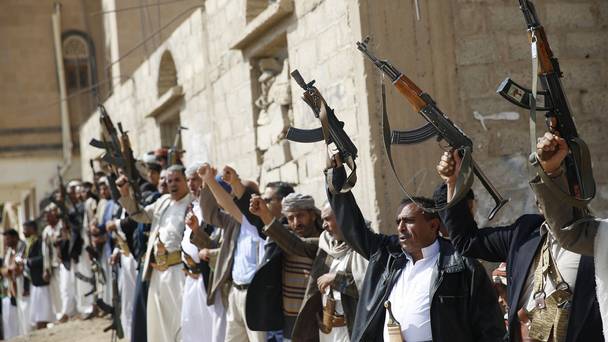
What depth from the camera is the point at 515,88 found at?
13.0 feet

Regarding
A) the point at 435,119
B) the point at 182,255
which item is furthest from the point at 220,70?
the point at 435,119

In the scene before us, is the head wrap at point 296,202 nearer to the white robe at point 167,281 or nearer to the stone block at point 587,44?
the white robe at point 167,281

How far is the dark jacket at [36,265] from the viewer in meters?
14.2

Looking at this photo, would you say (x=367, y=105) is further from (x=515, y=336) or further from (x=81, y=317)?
(x=81, y=317)

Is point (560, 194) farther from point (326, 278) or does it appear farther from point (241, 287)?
point (241, 287)

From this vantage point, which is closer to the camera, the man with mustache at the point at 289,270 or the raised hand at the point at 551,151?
the raised hand at the point at 551,151

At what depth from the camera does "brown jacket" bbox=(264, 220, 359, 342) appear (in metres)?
5.61

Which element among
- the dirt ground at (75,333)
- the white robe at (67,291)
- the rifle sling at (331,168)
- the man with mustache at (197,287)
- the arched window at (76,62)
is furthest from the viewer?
the arched window at (76,62)

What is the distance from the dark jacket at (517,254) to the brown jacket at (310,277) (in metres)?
1.15

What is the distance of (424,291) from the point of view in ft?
14.3

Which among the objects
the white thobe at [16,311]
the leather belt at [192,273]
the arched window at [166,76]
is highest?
the arched window at [166,76]

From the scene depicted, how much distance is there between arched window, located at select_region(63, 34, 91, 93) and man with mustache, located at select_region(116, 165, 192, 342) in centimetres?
1517

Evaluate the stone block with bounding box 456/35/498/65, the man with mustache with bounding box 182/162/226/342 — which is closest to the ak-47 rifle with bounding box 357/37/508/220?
the stone block with bounding box 456/35/498/65

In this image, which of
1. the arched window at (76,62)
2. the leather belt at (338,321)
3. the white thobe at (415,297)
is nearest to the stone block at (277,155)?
the leather belt at (338,321)
